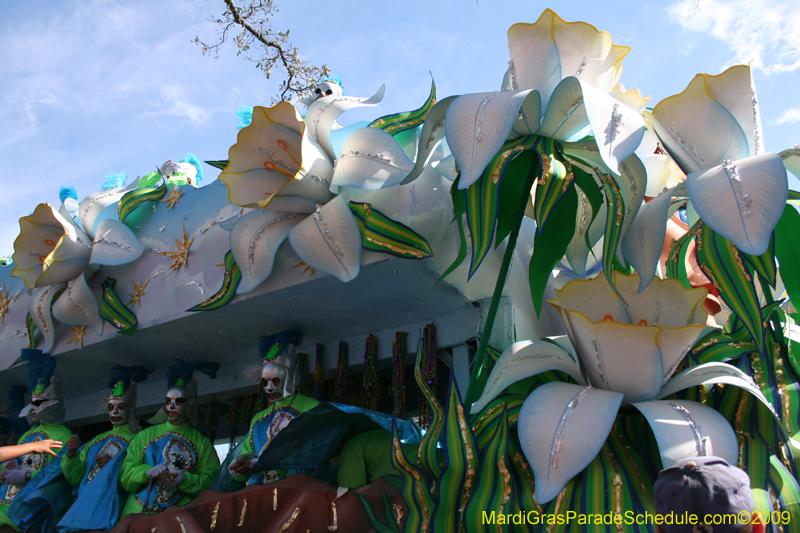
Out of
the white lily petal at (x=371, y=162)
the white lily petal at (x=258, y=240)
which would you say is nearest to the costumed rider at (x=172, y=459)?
the white lily petal at (x=258, y=240)

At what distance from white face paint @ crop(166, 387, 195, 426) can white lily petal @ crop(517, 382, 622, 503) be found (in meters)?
2.55

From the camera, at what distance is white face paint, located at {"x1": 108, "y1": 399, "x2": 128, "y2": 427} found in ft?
14.6

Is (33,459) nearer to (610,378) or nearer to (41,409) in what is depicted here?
(41,409)

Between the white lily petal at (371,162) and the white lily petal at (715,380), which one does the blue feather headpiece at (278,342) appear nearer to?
the white lily petal at (371,162)

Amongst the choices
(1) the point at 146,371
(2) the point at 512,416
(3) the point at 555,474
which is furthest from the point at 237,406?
(3) the point at 555,474

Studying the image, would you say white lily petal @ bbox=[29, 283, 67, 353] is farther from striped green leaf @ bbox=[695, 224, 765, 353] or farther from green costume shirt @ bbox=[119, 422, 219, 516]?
striped green leaf @ bbox=[695, 224, 765, 353]

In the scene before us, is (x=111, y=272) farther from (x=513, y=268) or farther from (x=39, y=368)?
(x=513, y=268)

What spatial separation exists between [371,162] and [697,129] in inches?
56.5

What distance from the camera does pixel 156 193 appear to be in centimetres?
460

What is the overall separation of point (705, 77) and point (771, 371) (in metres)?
1.19

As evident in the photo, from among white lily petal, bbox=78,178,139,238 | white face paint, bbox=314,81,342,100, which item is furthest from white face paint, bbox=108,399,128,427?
white face paint, bbox=314,81,342,100

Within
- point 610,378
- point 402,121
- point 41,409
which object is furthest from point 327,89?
point 41,409

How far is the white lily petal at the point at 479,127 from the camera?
2.39 m

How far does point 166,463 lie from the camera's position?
3.74 m
